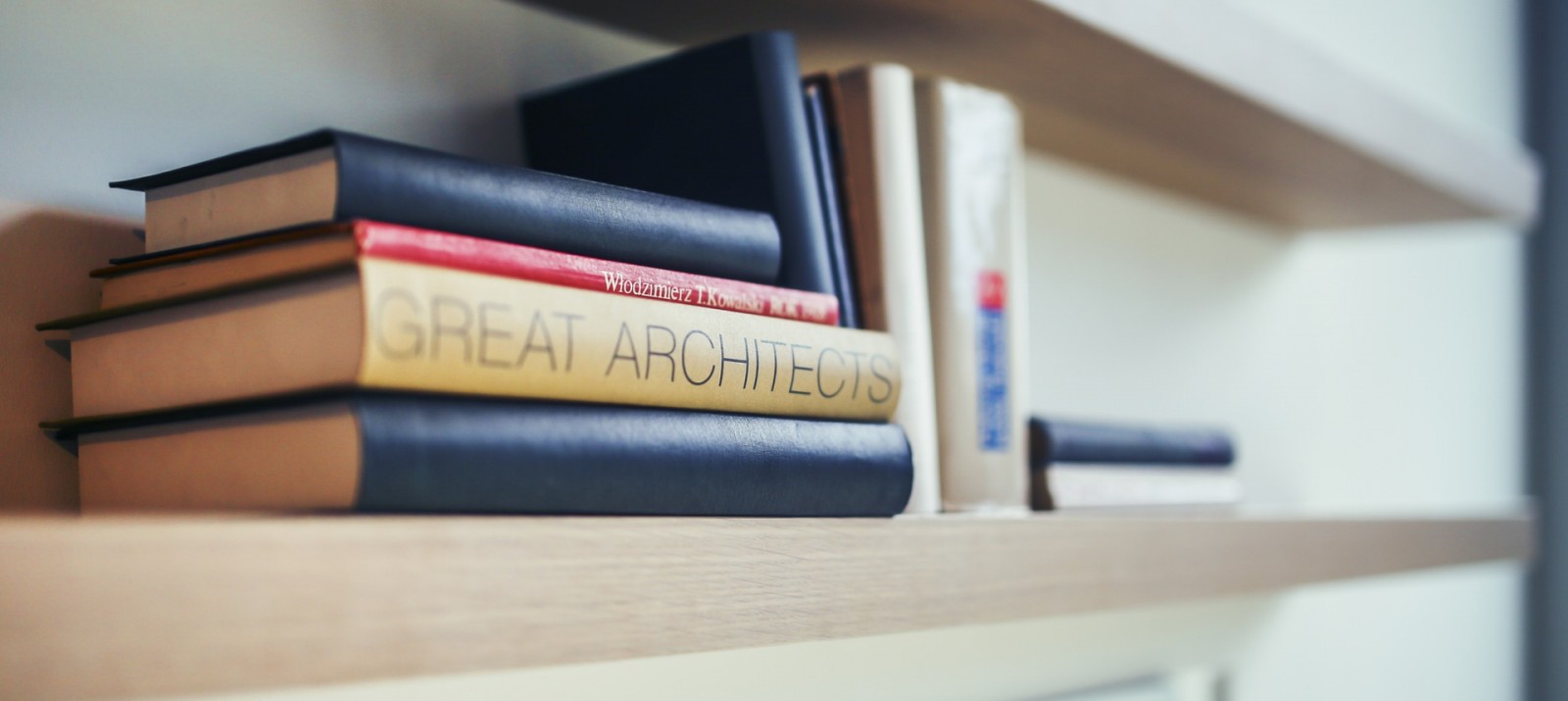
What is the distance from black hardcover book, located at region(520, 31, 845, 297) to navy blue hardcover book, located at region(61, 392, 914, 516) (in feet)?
0.41

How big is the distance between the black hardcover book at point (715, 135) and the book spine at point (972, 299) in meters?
0.11

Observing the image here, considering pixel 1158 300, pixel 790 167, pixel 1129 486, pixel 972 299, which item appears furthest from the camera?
pixel 1158 300

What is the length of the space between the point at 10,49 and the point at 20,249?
0.08 meters

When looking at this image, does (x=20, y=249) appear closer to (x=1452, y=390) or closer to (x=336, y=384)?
(x=336, y=384)

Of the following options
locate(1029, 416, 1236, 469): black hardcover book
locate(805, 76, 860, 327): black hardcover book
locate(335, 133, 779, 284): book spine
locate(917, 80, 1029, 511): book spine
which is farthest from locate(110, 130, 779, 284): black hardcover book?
locate(1029, 416, 1236, 469): black hardcover book

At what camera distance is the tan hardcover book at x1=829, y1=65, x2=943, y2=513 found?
633 mm

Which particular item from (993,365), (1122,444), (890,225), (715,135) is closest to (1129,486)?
(1122,444)

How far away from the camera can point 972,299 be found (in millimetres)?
690

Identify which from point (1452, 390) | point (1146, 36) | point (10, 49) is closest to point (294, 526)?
point (10, 49)

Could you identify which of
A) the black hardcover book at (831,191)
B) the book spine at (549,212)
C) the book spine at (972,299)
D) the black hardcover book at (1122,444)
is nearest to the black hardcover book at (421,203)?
the book spine at (549,212)

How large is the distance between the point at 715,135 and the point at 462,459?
10.6 inches

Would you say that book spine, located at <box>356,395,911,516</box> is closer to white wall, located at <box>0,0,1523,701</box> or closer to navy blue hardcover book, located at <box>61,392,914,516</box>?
navy blue hardcover book, located at <box>61,392,914,516</box>

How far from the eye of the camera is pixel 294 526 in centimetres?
31

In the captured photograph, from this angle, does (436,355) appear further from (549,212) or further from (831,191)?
(831,191)
